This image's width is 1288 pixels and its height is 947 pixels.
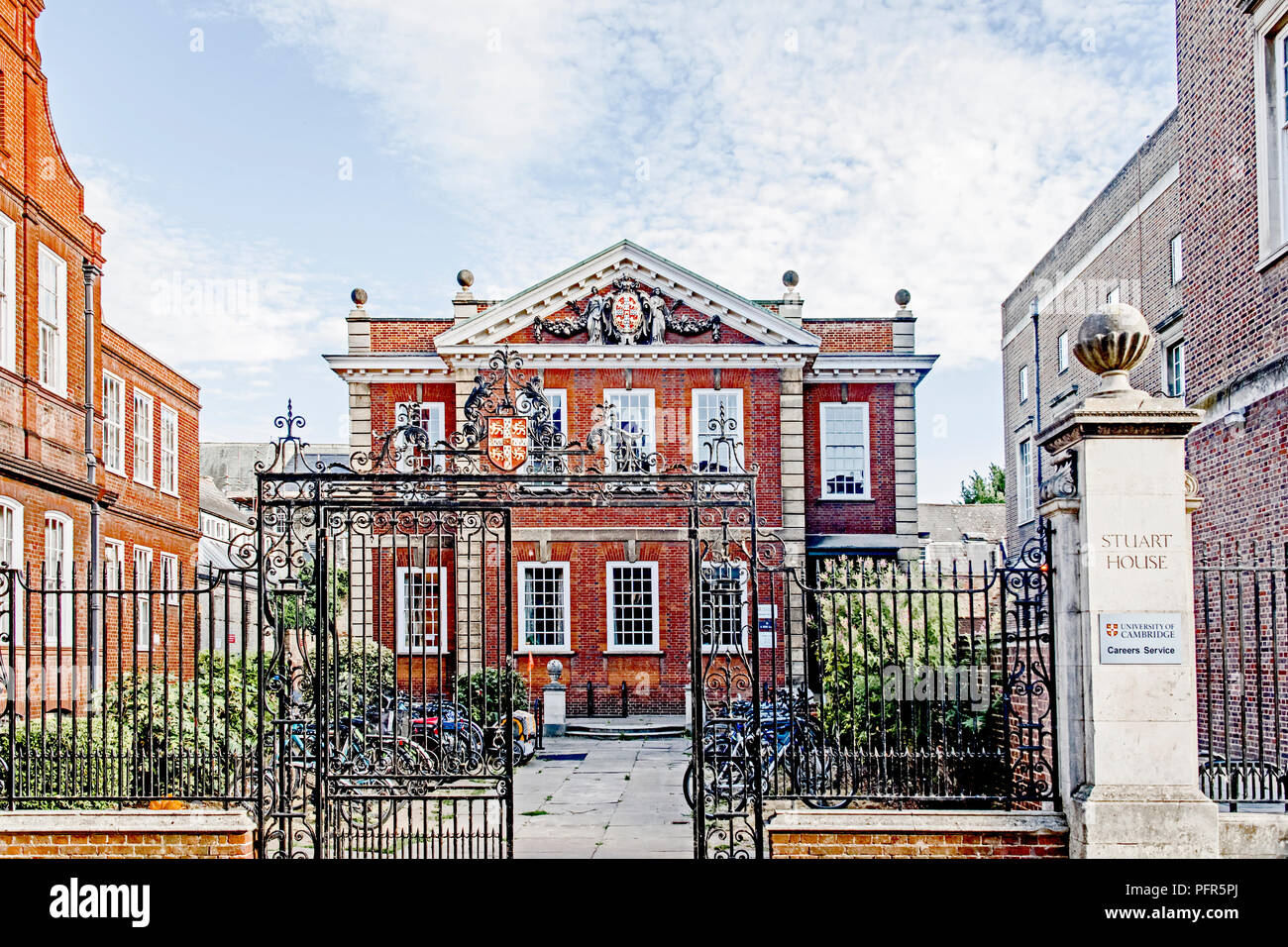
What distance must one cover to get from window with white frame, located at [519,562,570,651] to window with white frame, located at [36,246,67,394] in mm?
11022

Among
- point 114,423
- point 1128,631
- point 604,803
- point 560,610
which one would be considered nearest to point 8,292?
point 114,423

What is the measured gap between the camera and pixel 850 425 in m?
28.1

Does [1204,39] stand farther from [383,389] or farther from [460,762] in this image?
[383,389]

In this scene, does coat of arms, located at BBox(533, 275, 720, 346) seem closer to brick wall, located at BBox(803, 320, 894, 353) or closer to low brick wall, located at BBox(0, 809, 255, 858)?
brick wall, located at BBox(803, 320, 894, 353)

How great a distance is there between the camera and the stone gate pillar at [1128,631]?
297 inches

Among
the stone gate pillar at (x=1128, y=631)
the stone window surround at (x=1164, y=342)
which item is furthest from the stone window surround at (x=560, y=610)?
the stone gate pillar at (x=1128, y=631)

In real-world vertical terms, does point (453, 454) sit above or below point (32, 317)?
below

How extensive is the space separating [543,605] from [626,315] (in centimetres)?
688

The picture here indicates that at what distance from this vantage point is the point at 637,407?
26484 mm

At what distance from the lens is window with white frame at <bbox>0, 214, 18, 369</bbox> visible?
15.5 meters

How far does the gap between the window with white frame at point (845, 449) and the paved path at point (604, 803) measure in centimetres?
918

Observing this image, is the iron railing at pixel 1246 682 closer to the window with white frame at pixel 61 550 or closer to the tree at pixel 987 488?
the window with white frame at pixel 61 550

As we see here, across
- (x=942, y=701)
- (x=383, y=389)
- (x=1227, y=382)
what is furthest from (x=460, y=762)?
(x=383, y=389)
